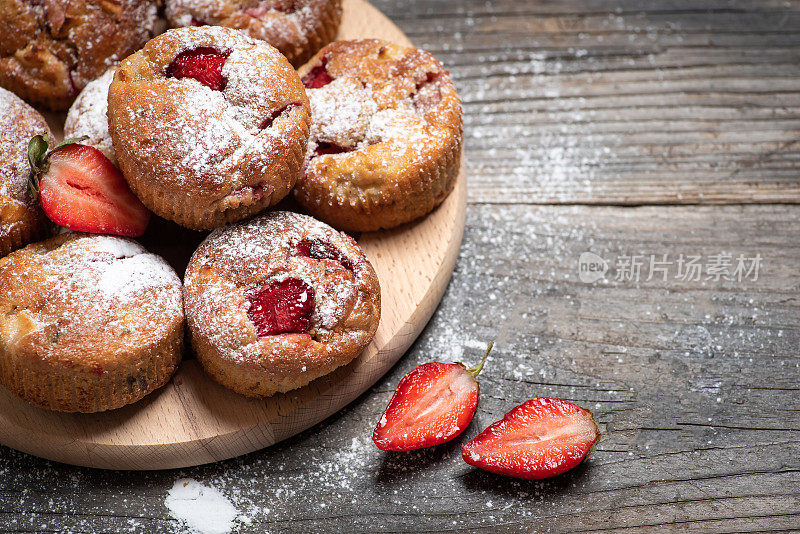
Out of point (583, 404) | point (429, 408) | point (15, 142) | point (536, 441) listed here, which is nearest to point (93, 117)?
point (15, 142)

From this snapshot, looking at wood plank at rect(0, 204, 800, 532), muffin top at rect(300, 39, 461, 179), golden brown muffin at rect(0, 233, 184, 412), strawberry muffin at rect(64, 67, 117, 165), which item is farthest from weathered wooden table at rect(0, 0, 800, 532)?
strawberry muffin at rect(64, 67, 117, 165)

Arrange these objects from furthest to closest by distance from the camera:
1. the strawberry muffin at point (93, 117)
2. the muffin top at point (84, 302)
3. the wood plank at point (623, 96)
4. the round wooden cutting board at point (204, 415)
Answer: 1. the wood plank at point (623, 96)
2. the strawberry muffin at point (93, 117)
3. the round wooden cutting board at point (204, 415)
4. the muffin top at point (84, 302)

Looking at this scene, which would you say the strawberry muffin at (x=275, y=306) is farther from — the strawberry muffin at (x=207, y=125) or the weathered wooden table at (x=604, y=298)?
the weathered wooden table at (x=604, y=298)

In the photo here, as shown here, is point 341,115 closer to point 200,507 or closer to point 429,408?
point 429,408

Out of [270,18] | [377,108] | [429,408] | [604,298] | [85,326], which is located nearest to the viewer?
[85,326]

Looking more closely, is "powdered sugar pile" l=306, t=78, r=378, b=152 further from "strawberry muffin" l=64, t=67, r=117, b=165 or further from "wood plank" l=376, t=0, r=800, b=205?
"wood plank" l=376, t=0, r=800, b=205

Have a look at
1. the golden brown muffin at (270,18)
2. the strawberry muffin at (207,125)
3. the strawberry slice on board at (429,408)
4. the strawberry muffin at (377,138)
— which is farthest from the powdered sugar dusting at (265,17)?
the strawberry slice on board at (429,408)
